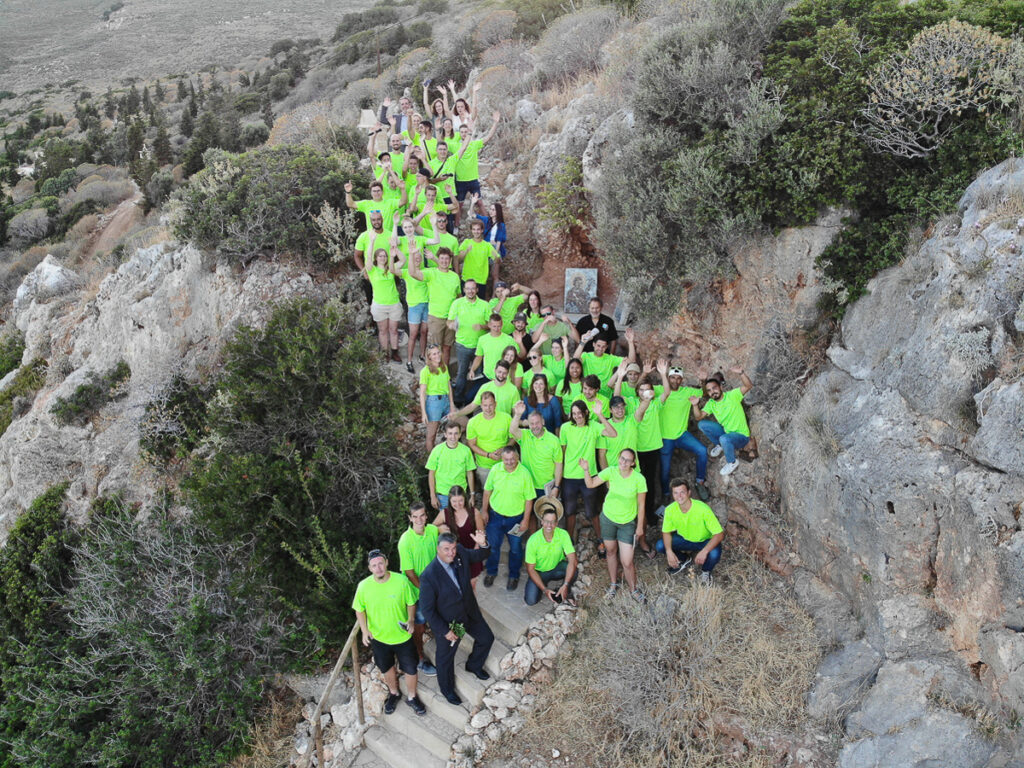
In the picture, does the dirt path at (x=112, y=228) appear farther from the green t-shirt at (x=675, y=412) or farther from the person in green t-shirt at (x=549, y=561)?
the green t-shirt at (x=675, y=412)

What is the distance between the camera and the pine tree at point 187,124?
33.0 metres

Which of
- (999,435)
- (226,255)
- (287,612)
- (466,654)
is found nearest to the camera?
(999,435)

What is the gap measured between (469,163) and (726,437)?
626 cm

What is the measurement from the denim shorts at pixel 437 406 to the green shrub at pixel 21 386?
35.6ft

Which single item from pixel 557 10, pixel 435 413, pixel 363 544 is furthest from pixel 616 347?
pixel 557 10

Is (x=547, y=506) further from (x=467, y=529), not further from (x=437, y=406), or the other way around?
(x=437, y=406)

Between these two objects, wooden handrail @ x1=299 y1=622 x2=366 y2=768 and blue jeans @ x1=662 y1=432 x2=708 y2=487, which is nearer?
wooden handrail @ x1=299 y1=622 x2=366 y2=768

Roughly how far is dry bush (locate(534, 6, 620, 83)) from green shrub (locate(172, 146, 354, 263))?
619 centimetres

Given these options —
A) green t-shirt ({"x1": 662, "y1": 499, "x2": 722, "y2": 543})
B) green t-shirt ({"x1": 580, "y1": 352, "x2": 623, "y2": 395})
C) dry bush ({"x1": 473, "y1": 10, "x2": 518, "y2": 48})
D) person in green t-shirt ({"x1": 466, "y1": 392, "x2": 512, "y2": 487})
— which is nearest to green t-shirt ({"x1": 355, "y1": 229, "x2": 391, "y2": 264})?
person in green t-shirt ({"x1": 466, "y1": 392, "x2": 512, "y2": 487})

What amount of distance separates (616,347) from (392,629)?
16.4 feet

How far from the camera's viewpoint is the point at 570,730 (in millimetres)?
7172

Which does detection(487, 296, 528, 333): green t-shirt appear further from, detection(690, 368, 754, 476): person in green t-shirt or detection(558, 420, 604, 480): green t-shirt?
detection(690, 368, 754, 476): person in green t-shirt

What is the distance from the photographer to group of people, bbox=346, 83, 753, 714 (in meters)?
7.23

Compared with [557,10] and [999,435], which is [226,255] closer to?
[999,435]
